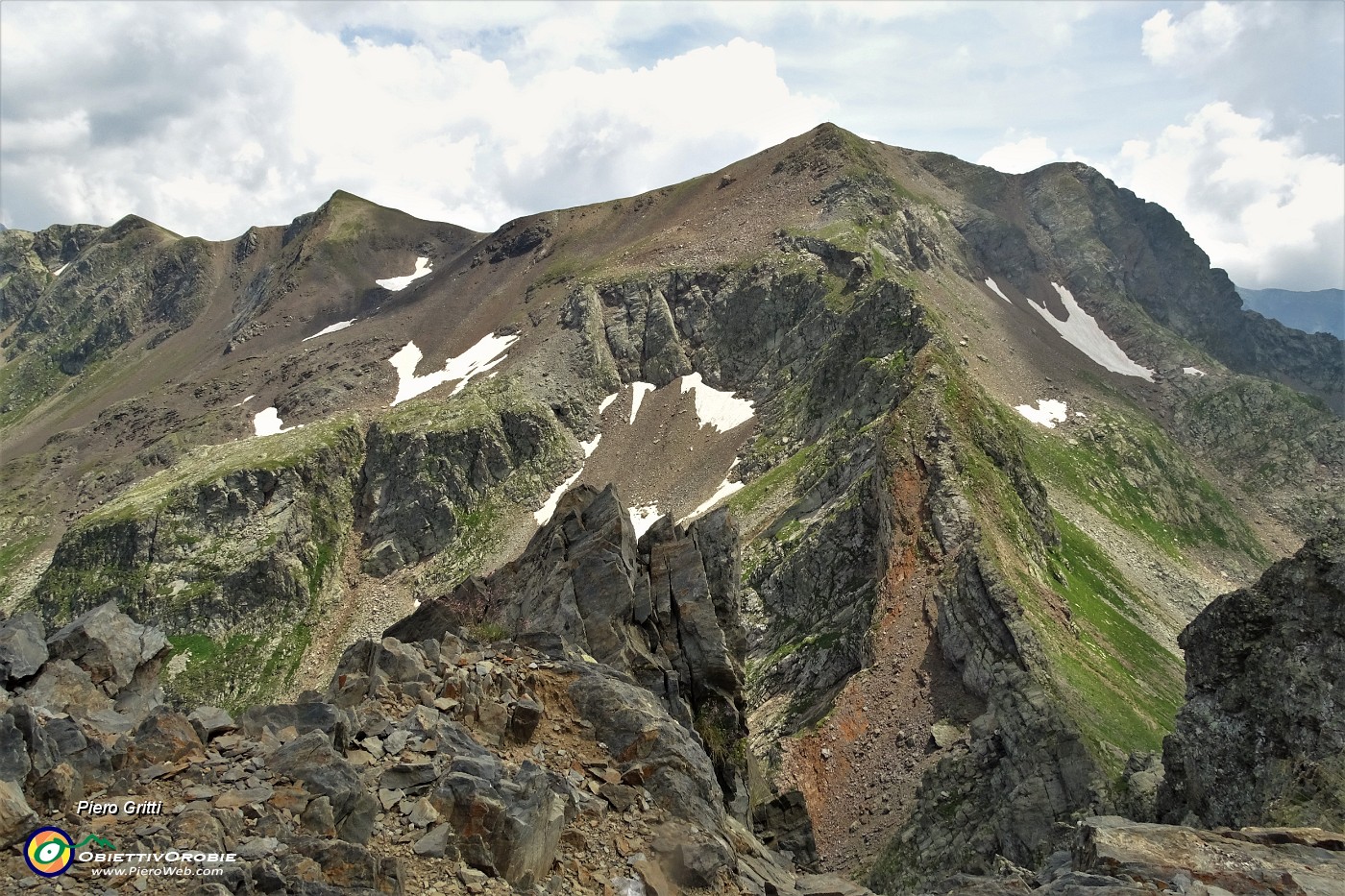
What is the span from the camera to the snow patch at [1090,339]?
16075 cm

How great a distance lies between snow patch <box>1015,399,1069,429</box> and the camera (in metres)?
124

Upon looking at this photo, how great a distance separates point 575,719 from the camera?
19750 mm

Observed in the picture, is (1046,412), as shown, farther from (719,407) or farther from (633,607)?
(633,607)

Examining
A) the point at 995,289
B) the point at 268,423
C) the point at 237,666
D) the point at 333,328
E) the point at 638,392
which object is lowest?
the point at 237,666

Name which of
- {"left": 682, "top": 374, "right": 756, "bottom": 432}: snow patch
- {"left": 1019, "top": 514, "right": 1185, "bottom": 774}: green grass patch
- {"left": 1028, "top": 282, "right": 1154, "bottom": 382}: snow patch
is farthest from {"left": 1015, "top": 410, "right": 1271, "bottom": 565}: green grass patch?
{"left": 682, "top": 374, "right": 756, "bottom": 432}: snow patch

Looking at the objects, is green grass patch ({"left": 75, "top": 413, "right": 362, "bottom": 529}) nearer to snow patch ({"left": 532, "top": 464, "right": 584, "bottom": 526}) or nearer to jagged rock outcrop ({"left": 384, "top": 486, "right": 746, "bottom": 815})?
snow patch ({"left": 532, "top": 464, "right": 584, "bottom": 526})

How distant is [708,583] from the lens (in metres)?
33.8

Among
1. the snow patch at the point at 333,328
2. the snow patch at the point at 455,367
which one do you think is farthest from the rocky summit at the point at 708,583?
the snow patch at the point at 333,328

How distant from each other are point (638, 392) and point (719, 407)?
1737cm

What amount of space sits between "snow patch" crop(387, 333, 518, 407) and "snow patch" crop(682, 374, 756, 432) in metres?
36.7

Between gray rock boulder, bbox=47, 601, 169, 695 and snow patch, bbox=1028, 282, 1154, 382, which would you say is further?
snow patch, bbox=1028, 282, 1154, 382

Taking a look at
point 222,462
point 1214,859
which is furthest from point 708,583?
point 222,462

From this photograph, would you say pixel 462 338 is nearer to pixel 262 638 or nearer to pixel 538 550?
pixel 262 638

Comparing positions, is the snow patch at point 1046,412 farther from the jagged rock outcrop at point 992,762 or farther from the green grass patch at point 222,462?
the green grass patch at point 222,462
